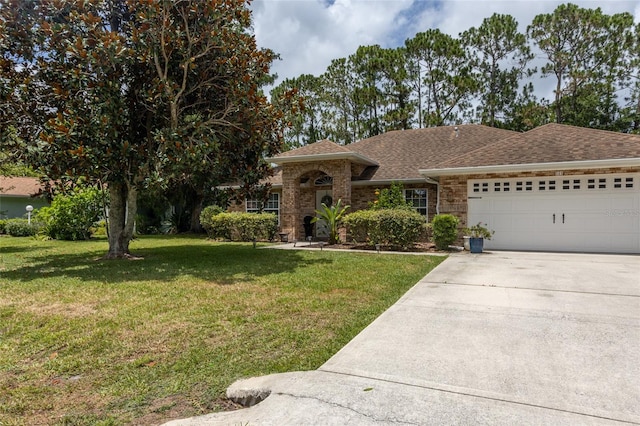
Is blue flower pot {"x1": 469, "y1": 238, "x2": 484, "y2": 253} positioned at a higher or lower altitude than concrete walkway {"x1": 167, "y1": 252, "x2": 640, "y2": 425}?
higher

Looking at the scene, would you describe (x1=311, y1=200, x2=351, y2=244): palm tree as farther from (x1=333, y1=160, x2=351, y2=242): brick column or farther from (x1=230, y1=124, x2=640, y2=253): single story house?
(x1=230, y1=124, x2=640, y2=253): single story house

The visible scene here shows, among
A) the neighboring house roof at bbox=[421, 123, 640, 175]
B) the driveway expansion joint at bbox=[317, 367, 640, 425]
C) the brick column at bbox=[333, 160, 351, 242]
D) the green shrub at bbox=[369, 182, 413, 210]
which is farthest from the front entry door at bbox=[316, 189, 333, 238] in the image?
the driveway expansion joint at bbox=[317, 367, 640, 425]

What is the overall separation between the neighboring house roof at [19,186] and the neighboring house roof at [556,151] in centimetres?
2719

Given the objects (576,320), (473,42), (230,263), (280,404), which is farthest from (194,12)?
(473,42)

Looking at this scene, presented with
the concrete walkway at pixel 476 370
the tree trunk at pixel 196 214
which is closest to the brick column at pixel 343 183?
the concrete walkway at pixel 476 370

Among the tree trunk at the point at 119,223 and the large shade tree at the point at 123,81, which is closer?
the large shade tree at the point at 123,81

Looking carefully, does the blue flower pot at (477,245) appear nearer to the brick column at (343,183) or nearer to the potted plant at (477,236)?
the potted plant at (477,236)

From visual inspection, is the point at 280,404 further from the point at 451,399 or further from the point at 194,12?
the point at 194,12

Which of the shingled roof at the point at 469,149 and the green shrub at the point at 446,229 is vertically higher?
the shingled roof at the point at 469,149

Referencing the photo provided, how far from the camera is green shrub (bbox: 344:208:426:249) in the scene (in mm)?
12961

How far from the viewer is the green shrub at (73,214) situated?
17.8 metres

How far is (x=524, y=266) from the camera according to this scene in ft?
30.5

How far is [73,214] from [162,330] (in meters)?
16.7

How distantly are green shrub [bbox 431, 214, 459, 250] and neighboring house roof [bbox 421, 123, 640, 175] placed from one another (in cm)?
182
